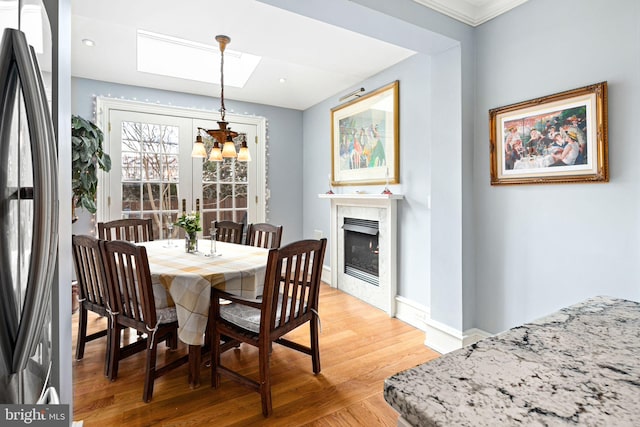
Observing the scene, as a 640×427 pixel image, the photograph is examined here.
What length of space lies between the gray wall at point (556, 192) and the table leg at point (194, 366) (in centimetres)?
199

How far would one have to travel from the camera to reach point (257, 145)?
15.5ft

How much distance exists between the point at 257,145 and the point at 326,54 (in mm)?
1939

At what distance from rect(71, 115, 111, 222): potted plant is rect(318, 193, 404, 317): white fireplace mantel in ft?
7.92

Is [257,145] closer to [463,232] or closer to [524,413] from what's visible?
[463,232]

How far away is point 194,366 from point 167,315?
0.35 m

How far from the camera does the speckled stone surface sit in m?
0.59

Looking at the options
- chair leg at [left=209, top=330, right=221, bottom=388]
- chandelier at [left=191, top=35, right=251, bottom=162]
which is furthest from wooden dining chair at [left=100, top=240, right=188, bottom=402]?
chandelier at [left=191, top=35, right=251, bottom=162]

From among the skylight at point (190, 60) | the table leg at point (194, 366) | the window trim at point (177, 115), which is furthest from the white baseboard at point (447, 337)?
the skylight at point (190, 60)

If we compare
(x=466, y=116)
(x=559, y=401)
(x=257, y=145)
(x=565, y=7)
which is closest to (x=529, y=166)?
(x=466, y=116)

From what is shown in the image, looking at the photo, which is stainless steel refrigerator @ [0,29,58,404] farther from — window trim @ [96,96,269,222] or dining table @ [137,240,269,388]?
window trim @ [96,96,269,222]

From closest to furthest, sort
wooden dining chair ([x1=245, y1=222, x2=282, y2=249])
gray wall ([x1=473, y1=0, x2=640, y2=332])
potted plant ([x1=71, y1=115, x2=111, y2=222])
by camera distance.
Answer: gray wall ([x1=473, y1=0, x2=640, y2=332]) → potted plant ([x1=71, y1=115, x2=111, y2=222]) → wooden dining chair ([x1=245, y1=222, x2=282, y2=249])

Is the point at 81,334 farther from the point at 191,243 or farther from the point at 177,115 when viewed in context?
the point at 177,115

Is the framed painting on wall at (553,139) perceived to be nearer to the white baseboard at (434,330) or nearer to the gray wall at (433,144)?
the gray wall at (433,144)

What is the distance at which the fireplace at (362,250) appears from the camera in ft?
11.8
